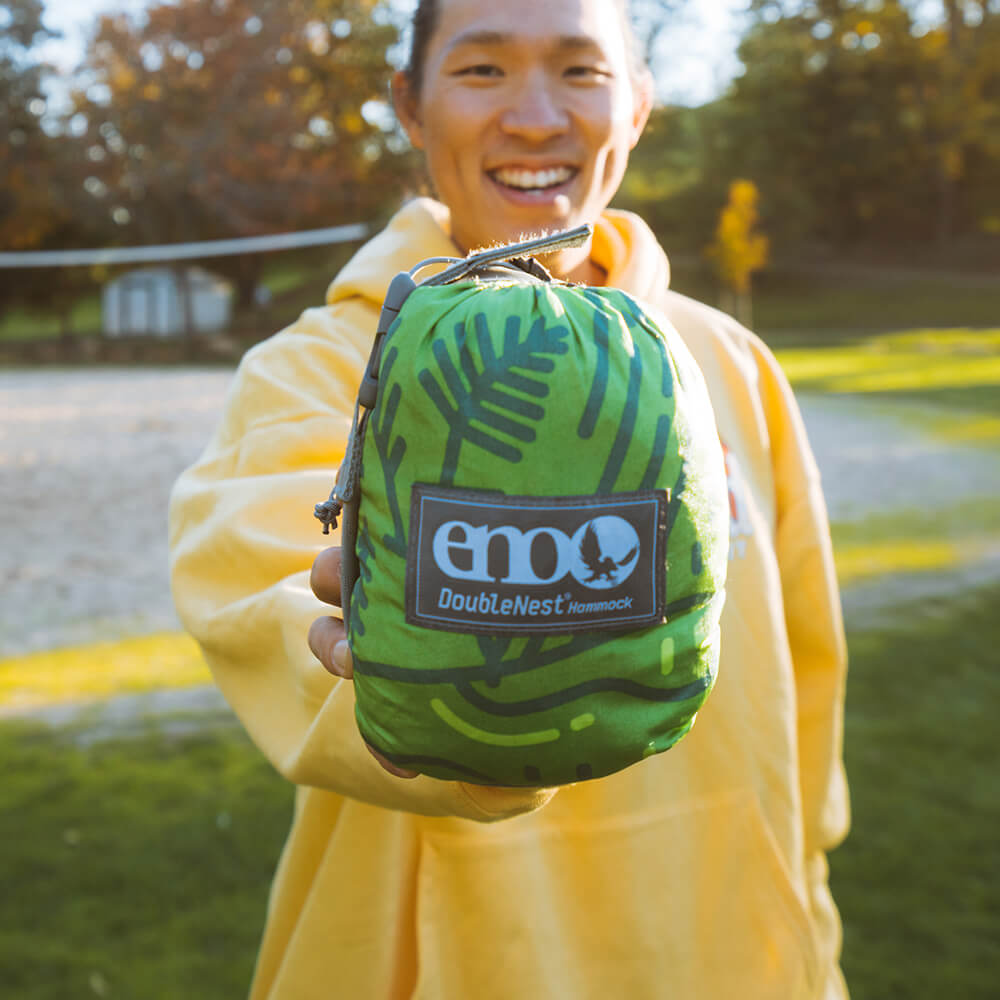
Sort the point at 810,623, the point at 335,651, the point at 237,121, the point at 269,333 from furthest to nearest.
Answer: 1. the point at 269,333
2. the point at 237,121
3. the point at 810,623
4. the point at 335,651

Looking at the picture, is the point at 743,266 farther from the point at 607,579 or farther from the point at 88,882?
the point at 607,579

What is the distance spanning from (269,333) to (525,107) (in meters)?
27.9

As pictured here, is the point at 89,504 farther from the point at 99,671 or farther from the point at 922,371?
the point at 922,371

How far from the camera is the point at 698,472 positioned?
0.98 m

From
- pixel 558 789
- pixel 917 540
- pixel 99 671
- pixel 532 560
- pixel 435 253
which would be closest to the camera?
pixel 532 560

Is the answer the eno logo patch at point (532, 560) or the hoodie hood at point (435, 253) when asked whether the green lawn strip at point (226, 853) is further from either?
the eno logo patch at point (532, 560)

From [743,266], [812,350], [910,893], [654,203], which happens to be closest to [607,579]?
[910,893]

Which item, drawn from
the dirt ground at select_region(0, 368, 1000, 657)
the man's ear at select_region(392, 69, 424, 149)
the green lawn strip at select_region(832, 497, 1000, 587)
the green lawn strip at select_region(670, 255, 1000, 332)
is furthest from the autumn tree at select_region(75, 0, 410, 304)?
the man's ear at select_region(392, 69, 424, 149)

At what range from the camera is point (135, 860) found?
3727 millimetres

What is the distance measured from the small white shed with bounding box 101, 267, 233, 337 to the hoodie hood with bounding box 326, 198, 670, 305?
2721cm

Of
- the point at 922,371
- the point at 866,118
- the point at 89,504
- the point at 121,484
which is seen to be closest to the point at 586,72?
the point at 89,504

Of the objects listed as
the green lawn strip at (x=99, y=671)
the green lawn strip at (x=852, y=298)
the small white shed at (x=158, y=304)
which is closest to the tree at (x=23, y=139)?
the small white shed at (x=158, y=304)

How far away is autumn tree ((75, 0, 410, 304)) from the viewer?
88.3ft

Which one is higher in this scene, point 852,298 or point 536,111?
point 536,111
